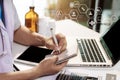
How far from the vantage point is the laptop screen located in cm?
117

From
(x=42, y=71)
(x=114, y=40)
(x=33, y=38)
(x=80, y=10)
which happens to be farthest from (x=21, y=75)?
(x=80, y=10)

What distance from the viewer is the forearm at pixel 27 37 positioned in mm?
1401

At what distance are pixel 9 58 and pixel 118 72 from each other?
1.66 ft

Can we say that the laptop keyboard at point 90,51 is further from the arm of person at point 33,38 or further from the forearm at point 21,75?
the forearm at point 21,75

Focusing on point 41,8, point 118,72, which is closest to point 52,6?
point 41,8

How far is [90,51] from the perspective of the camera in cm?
130

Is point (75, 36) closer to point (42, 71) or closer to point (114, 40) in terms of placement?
point (114, 40)

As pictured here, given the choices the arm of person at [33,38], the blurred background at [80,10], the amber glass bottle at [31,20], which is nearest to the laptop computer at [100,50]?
the arm of person at [33,38]

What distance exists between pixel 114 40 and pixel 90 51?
14cm

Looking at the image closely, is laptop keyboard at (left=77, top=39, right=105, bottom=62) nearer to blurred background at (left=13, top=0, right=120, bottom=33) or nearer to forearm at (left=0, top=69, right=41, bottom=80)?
forearm at (left=0, top=69, right=41, bottom=80)

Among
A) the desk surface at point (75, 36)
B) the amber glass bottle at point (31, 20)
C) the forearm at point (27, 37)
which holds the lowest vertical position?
the desk surface at point (75, 36)

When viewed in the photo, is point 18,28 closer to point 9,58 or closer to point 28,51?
point 28,51

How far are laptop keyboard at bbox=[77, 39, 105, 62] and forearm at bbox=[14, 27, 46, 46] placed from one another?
22 cm

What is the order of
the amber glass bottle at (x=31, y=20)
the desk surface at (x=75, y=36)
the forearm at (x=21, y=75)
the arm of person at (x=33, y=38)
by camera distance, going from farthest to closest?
the amber glass bottle at (x=31, y=20), the arm of person at (x=33, y=38), the desk surface at (x=75, y=36), the forearm at (x=21, y=75)
